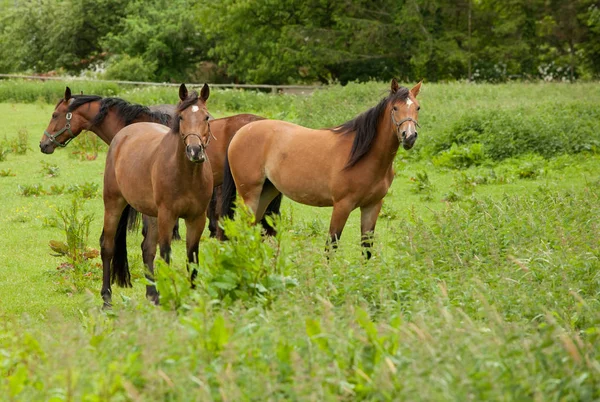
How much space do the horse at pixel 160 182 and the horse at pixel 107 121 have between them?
902 millimetres

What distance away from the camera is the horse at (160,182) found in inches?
295

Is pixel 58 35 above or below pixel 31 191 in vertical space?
below

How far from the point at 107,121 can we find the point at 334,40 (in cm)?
3522

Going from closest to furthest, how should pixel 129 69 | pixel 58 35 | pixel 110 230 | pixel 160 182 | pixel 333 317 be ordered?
pixel 333 317, pixel 160 182, pixel 110 230, pixel 129 69, pixel 58 35

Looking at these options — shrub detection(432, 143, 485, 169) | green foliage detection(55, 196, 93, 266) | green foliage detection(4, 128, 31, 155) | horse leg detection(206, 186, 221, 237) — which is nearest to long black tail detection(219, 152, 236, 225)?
green foliage detection(55, 196, 93, 266)

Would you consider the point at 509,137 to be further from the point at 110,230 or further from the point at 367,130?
the point at 110,230

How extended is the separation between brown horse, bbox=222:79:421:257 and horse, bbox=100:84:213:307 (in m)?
0.73

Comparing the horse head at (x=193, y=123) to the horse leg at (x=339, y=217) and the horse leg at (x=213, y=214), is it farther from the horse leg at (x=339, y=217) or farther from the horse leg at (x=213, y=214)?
the horse leg at (x=213, y=214)

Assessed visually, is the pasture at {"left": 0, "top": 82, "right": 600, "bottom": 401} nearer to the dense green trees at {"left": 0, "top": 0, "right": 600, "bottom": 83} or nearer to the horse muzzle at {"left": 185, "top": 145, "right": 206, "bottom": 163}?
the horse muzzle at {"left": 185, "top": 145, "right": 206, "bottom": 163}

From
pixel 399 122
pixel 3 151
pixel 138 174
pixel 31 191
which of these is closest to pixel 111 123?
pixel 138 174

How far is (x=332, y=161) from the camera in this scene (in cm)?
892

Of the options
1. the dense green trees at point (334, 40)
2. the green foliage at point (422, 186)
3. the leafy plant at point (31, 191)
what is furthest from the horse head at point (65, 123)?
the dense green trees at point (334, 40)

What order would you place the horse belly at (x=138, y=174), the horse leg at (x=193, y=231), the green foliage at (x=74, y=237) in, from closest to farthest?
the horse leg at (x=193, y=231)
the horse belly at (x=138, y=174)
the green foliage at (x=74, y=237)

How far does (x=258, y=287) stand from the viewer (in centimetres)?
534
